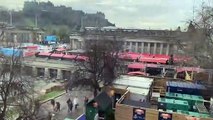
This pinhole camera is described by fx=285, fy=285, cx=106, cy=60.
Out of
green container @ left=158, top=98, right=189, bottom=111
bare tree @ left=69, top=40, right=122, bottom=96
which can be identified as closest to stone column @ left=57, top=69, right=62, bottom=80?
bare tree @ left=69, top=40, right=122, bottom=96

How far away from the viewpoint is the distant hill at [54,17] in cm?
8744

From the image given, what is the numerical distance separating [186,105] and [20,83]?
11042 millimetres

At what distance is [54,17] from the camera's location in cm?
9719

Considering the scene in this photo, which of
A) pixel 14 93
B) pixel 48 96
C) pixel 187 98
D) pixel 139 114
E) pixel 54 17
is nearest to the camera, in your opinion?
pixel 139 114

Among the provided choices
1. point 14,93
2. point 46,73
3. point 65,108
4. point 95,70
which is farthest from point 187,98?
point 46,73

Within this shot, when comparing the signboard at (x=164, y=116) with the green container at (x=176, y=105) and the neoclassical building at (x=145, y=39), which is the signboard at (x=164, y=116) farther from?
the neoclassical building at (x=145, y=39)

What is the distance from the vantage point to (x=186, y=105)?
19.0m

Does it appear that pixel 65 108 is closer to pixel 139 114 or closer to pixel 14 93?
pixel 14 93

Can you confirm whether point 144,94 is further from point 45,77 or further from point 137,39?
point 137,39

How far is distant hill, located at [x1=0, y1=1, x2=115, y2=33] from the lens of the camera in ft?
287

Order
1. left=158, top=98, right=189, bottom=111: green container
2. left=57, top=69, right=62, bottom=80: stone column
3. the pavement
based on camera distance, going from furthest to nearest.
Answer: left=57, top=69, right=62, bottom=80: stone column, the pavement, left=158, top=98, right=189, bottom=111: green container

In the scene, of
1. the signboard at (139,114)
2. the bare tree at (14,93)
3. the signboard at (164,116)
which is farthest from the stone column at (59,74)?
the signboard at (164,116)

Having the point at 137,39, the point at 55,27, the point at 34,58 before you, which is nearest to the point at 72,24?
the point at 55,27

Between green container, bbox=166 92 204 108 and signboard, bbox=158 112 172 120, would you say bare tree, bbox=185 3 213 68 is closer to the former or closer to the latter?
green container, bbox=166 92 204 108
